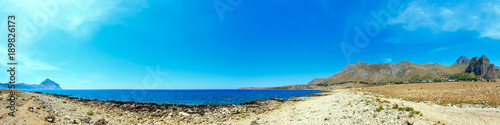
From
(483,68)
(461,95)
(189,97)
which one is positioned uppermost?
(483,68)

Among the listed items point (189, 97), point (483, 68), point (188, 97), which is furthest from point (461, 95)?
point (483, 68)

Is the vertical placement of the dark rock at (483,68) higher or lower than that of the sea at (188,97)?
higher

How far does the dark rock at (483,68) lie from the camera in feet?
355

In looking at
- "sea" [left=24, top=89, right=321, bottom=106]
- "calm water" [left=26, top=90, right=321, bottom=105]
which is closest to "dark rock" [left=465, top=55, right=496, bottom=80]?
"sea" [left=24, top=89, right=321, bottom=106]

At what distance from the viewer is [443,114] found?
12.6m

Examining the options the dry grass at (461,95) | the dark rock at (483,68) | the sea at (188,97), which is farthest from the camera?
the dark rock at (483,68)

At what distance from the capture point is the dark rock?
355 feet

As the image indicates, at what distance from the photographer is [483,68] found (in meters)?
117

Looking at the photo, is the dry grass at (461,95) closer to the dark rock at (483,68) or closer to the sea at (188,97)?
the sea at (188,97)

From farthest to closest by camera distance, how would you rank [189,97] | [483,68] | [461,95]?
[483,68] → [189,97] → [461,95]

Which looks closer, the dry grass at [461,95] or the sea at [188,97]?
the dry grass at [461,95]

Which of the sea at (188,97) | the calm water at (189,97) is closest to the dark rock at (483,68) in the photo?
the sea at (188,97)

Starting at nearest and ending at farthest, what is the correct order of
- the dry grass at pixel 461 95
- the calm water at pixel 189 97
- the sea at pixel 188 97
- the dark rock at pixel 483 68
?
the dry grass at pixel 461 95 → the sea at pixel 188 97 → the calm water at pixel 189 97 → the dark rock at pixel 483 68

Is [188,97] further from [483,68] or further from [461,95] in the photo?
[483,68]
